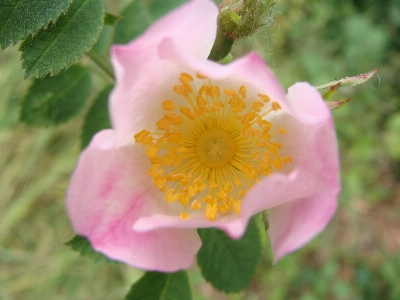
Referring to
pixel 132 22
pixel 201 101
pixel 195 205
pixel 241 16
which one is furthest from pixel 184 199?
pixel 132 22

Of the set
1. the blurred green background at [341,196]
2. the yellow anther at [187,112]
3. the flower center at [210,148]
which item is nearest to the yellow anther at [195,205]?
the flower center at [210,148]

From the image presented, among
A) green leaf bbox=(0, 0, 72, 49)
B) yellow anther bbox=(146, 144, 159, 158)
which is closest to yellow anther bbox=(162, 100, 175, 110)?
yellow anther bbox=(146, 144, 159, 158)

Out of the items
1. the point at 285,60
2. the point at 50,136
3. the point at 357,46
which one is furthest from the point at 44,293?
the point at 357,46

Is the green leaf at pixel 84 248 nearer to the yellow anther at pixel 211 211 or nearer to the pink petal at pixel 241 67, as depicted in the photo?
the yellow anther at pixel 211 211

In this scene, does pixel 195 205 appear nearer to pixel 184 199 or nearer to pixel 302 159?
pixel 184 199

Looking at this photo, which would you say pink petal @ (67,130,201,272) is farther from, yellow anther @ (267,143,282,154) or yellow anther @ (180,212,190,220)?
yellow anther @ (267,143,282,154)

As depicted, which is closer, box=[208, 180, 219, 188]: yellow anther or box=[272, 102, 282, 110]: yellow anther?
box=[272, 102, 282, 110]: yellow anther

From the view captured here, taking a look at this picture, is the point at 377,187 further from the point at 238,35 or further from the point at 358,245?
the point at 238,35

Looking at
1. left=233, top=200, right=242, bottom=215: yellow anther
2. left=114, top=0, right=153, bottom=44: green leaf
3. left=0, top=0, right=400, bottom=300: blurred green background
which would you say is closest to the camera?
left=233, top=200, right=242, bottom=215: yellow anther
